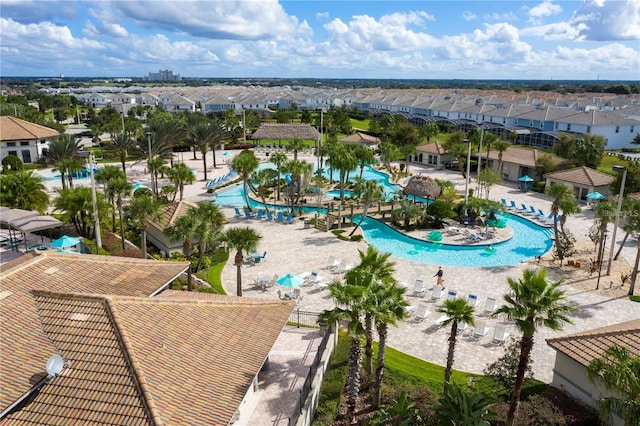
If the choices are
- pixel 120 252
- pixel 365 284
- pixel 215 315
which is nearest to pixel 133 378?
pixel 215 315

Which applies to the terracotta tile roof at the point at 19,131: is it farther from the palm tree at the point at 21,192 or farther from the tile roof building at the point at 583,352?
the tile roof building at the point at 583,352

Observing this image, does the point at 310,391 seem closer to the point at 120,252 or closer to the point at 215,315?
the point at 215,315

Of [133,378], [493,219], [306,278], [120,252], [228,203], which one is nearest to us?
[133,378]

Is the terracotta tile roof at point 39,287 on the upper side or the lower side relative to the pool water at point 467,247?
upper

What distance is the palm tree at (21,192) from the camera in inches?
1309

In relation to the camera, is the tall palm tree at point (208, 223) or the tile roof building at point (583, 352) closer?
the tile roof building at point (583, 352)

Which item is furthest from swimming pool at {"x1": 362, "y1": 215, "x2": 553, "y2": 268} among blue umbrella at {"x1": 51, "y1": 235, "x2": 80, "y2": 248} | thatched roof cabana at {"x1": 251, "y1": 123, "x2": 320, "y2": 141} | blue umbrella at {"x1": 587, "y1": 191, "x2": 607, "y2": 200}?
thatched roof cabana at {"x1": 251, "y1": 123, "x2": 320, "y2": 141}

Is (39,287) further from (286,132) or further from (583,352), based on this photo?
(286,132)

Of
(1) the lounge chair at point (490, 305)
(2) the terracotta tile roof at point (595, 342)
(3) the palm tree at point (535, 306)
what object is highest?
(3) the palm tree at point (535, 306)

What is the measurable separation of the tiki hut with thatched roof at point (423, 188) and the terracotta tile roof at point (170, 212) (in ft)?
63.3

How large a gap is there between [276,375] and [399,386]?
4560 mm

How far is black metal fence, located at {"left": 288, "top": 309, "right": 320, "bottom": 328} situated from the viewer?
21.6m

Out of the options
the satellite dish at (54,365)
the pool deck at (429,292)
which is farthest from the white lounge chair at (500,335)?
the satellite dish at (54,365)

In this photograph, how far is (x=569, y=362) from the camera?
16781 mm
